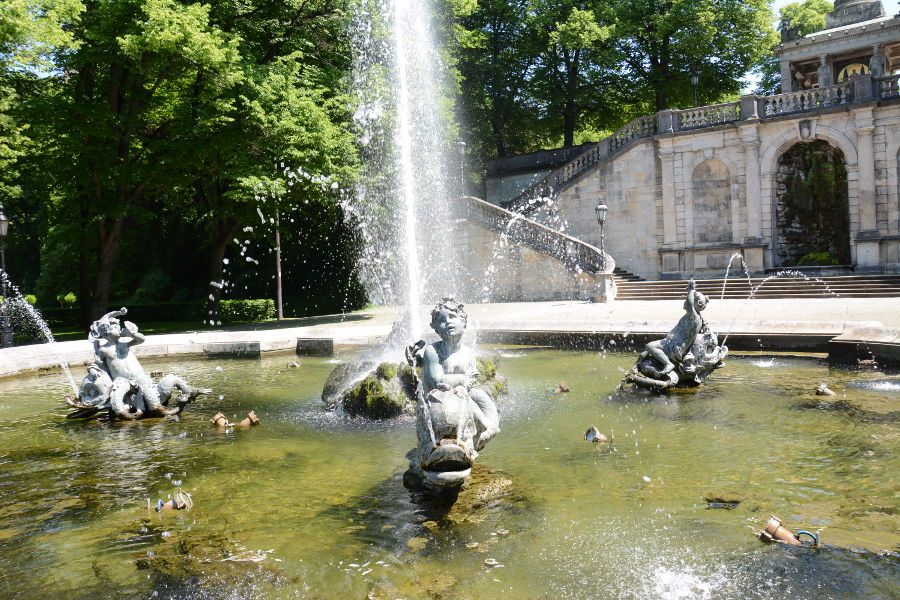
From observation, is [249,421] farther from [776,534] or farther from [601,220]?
[601,220]

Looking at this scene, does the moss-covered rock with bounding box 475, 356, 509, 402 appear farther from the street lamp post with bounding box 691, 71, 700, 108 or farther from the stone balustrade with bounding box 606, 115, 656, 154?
the street lamp post with bounding box 691, 71, 700, 108

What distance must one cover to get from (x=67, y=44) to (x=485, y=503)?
20353 millimetres

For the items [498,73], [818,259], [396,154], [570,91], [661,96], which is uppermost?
[498,73]

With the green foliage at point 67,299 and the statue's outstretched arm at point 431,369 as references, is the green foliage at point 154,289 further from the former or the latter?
the statue's outstretched arm at point 431,369

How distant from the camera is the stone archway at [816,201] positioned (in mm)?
31781

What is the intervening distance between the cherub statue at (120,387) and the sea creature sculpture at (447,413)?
14.2 ft

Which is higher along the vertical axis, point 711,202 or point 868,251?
point 711,202

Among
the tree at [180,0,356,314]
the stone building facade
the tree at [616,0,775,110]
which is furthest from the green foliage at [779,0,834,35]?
the tree at [180,0,356,314]

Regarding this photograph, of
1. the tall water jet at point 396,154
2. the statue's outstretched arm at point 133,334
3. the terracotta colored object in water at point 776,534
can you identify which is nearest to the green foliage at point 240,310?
the tall water jet at point 396,154

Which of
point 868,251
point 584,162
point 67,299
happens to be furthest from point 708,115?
point 67,299

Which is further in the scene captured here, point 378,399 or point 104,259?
point 104,259

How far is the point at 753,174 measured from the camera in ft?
98.3

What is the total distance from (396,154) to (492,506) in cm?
2339

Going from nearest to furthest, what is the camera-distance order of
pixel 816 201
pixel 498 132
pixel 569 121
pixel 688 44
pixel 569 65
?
pixel 816 201 → pixel 688 44 → pixel 569 65 → pixel 569 121 → pixel 498 132
